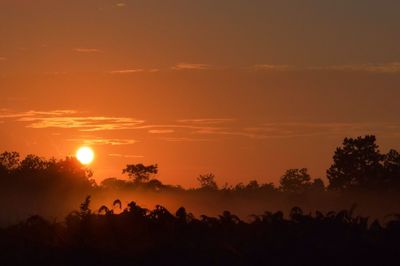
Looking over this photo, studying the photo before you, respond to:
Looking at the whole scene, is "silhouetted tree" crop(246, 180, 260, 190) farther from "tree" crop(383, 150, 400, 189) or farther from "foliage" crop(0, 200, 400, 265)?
"foliage" crop(0, 200, 400, 265)

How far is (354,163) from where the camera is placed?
91312 millimetres

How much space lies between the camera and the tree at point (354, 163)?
292 ft

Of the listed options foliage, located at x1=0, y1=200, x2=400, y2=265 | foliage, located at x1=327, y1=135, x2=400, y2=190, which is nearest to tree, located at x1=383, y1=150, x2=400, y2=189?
foliage, located at x1=327, y1=135, x2=400, y2=190

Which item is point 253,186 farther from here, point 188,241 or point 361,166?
point 188,241

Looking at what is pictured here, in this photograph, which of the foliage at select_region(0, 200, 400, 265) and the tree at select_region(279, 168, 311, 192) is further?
the tree at select_region(279, 168, 311, 192)

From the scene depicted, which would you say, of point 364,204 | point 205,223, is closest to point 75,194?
point 364,204

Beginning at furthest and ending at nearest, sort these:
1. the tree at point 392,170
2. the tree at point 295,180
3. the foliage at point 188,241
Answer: the tree at point 295,180
the tree at point 392,170
the foliage at point 188,241

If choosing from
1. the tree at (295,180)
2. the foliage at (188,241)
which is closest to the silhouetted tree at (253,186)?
the tree at (295,180)

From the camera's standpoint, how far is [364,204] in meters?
73.6

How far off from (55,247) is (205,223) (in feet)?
9.88

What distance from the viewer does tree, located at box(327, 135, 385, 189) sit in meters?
89.0

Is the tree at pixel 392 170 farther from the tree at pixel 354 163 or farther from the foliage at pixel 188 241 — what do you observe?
the foliage at pixel 188 241

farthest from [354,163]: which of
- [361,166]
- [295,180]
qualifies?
[295,180]

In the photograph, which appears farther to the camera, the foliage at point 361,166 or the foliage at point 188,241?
the foliage at point 361,166
